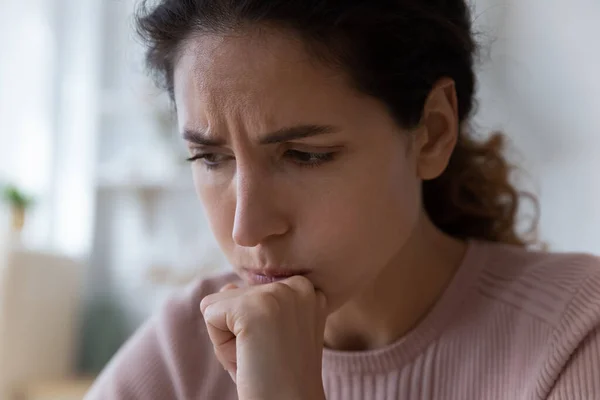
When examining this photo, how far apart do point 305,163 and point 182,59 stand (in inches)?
8.4


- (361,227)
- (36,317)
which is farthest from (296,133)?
(36,317)

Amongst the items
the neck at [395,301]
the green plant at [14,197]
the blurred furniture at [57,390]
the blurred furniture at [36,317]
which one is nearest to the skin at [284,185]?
the neck at [395,301]

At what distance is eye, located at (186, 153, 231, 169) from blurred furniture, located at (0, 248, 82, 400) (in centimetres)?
167

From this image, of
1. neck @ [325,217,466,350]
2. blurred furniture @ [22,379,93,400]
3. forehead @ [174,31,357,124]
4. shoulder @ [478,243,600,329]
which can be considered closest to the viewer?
forehead @ [174,31,357,124]

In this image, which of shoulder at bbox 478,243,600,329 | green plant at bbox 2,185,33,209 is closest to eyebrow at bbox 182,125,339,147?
shoulder at bbox 478,243,600,329

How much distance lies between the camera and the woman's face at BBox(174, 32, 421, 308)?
789mm

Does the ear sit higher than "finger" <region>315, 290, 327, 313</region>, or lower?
higher

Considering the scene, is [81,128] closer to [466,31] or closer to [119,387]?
[119,387]

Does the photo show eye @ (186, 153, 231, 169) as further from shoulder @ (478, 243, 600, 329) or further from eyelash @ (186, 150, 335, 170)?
shoulder @ (478, 243, 600, 329)

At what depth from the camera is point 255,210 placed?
2.59 feet

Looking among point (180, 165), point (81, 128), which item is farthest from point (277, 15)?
point (81, 128)

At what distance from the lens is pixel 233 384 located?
3.49 feet

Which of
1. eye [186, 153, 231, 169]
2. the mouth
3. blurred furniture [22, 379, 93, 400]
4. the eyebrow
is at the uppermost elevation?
the eyebrow

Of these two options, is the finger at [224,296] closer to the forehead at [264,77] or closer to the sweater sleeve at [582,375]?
the forehead at [264,77]
